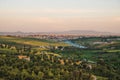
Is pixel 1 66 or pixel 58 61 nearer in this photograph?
pixel 1 66

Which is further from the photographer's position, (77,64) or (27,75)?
(77,64)

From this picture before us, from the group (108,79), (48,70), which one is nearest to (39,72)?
(48,70)

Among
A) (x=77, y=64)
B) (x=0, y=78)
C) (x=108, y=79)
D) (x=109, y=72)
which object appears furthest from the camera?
(x=77, y=64)

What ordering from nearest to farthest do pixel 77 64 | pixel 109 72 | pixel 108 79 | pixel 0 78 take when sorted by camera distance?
1. pixel 0 78
2. pixel 108 79
3. pixel 109 72
4. pixel 77 64

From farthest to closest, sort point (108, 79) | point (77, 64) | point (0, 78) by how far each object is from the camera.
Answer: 1. point (77, 64)
2. point (108, 79)
3. point (0, 78)

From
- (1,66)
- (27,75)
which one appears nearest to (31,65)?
(1,66)

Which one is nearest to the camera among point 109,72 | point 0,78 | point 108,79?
point 0,78

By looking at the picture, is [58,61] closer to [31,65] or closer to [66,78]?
[31,65]

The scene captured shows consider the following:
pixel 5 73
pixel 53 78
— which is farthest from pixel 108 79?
pixel 5 73

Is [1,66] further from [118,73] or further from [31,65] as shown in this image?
[118,73]
